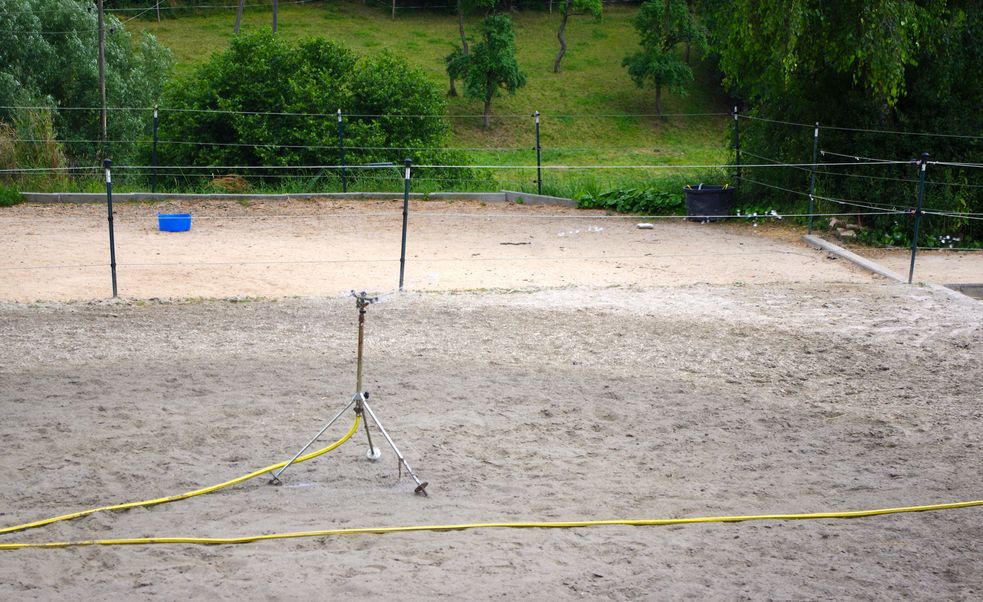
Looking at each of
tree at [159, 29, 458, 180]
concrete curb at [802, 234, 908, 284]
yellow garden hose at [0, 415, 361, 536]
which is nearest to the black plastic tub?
concrete curb at [802, 234, 908, 284]

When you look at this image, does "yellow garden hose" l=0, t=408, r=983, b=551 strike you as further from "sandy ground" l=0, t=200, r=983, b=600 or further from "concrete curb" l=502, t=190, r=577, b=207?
"concrete curb" l=502, t=190, r=577, b=207

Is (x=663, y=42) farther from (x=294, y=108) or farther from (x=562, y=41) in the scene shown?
(x=294, y=108)

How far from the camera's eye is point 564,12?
4703 centimetres

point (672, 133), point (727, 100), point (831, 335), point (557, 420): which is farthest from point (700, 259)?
point (727, 100)

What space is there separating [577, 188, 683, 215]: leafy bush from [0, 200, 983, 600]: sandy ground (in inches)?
220

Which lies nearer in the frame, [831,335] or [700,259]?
[831,335]

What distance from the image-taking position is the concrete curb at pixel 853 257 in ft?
37.2

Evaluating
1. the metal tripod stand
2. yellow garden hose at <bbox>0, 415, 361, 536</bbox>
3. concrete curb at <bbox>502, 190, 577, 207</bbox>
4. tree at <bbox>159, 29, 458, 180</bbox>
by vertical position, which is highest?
→ tree at <bbox>159, 29, 458, 180</bbox>

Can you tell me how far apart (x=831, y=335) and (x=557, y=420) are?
11.3 ft

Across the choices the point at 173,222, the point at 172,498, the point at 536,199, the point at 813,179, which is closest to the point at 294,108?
the point at 536,199

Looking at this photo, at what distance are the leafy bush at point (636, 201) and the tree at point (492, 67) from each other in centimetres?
2132

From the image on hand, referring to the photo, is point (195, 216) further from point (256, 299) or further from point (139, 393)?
point (139, 393)

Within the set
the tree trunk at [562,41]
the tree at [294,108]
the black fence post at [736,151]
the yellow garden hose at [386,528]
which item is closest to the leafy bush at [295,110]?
the tree at [294,108]

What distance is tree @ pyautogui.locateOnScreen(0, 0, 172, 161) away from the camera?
22.9 meters
